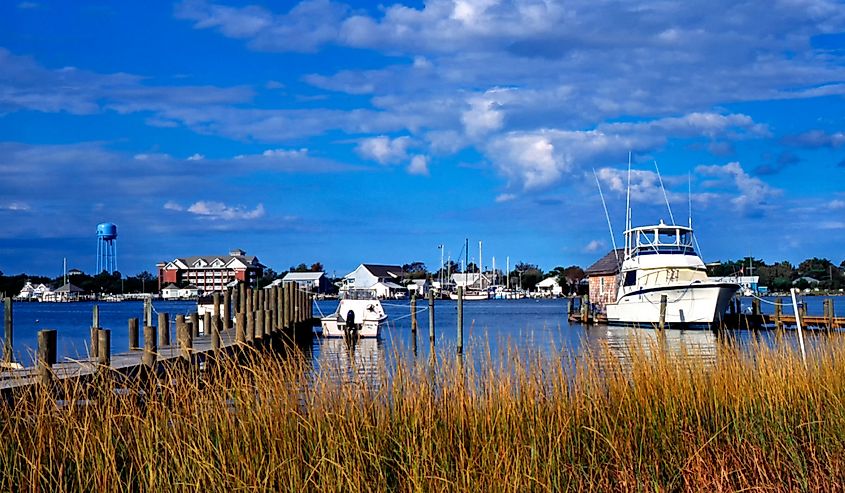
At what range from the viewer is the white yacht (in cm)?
4428

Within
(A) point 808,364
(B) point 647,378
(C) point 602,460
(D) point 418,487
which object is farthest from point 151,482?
(A) point 808,364

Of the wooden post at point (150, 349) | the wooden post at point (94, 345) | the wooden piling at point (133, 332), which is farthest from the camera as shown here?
the wooden piling at point (133, 332)

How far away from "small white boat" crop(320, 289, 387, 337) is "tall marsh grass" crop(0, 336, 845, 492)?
34.8m

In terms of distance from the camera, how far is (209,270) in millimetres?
154125

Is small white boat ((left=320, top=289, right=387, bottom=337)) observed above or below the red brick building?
below

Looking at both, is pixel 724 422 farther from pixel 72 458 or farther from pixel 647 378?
pixel 72 458

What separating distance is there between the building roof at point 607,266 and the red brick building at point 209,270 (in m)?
86.0

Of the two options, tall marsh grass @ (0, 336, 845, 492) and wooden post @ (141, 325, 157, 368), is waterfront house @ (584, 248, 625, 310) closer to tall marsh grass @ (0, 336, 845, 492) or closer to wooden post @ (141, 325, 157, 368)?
wooden post @ (141, 325, 157, 368)

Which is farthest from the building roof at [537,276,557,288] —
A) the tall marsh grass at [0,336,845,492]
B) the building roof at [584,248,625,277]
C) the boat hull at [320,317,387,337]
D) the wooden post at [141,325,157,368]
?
the tall marsh grass at [0,336,845,492]

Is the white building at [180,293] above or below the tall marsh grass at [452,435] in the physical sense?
above

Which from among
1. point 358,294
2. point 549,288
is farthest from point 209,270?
point 358,294

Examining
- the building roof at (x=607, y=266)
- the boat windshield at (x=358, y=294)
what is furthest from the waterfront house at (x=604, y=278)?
the boat windshield at (x=358, y=294)

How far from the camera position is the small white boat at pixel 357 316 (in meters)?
43.9

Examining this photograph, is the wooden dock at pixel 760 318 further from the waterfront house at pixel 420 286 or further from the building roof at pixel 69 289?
the building roof at pixel 69 289
